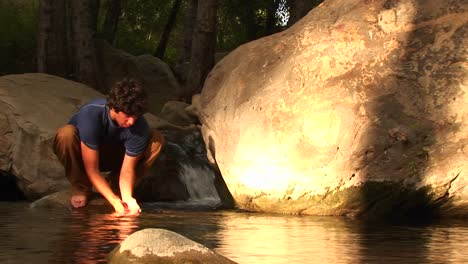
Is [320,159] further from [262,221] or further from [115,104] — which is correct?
[115,104]

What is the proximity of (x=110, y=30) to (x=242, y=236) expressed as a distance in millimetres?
19037

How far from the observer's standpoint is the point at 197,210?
1185 cm

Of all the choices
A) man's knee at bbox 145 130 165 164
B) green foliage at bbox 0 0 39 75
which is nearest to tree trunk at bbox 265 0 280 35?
green foliage at bbox 0 0 39 75

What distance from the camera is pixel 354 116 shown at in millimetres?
10969

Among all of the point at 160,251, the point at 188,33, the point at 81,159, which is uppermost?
the point at 188,33

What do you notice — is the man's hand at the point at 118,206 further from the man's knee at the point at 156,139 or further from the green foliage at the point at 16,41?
the green foliage at the point at 16,41

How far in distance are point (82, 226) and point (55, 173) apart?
3.91 metres

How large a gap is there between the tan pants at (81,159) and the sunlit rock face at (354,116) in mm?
944

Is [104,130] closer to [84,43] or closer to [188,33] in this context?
[84,43]

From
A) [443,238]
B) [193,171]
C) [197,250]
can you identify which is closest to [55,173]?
[193,171]

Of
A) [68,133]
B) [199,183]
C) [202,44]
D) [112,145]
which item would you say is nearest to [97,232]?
[68,133]

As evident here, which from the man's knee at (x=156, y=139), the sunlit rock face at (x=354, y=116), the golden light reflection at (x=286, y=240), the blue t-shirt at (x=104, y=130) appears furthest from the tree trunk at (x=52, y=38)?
the golden light reflection at (x=286, y=240)

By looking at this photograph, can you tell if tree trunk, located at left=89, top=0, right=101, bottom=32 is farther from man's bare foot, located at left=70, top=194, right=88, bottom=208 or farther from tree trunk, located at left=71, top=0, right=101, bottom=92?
man's bare foot, located at left=70, top=194, right=88, bottom=208

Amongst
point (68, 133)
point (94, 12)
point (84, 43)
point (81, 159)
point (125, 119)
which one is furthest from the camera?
point (94, 12)
